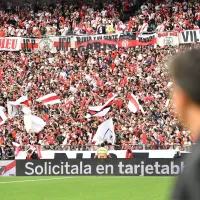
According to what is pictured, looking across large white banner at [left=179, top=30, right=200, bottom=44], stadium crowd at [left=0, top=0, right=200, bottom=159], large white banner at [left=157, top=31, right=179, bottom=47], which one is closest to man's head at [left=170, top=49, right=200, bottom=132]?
stadium crowd at [left=0, top=0, right=200, bottom=159]

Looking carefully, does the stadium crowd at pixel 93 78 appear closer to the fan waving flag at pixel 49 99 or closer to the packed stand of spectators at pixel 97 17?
the packed stand of spectators at pixel 97 17

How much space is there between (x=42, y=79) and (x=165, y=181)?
16.7 metres

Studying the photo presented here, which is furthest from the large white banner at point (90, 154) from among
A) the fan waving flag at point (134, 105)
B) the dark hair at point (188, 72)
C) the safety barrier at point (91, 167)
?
the dark hair at point (188, 72)

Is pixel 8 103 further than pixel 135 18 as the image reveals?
No

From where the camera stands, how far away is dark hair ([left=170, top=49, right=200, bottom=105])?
208 centimetres

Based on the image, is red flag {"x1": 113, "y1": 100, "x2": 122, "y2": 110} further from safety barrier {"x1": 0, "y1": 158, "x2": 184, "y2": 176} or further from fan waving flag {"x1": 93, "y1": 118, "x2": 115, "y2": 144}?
safety barrier {"x1": 0, "y1": 158, "x2": 184, "y2": 176}

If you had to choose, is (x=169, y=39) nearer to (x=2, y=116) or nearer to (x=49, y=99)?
(x=49, y=99)

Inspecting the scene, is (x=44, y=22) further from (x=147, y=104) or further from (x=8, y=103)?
(x=147, y=104)

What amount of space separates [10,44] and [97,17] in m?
6.03

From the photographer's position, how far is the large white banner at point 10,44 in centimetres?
4535

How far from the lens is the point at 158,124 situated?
113ft

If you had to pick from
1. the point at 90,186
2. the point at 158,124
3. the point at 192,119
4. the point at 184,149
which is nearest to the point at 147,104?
the point at 158,124

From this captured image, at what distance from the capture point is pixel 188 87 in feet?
6.83

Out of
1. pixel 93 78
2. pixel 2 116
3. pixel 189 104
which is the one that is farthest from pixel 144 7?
pixel 189 104
